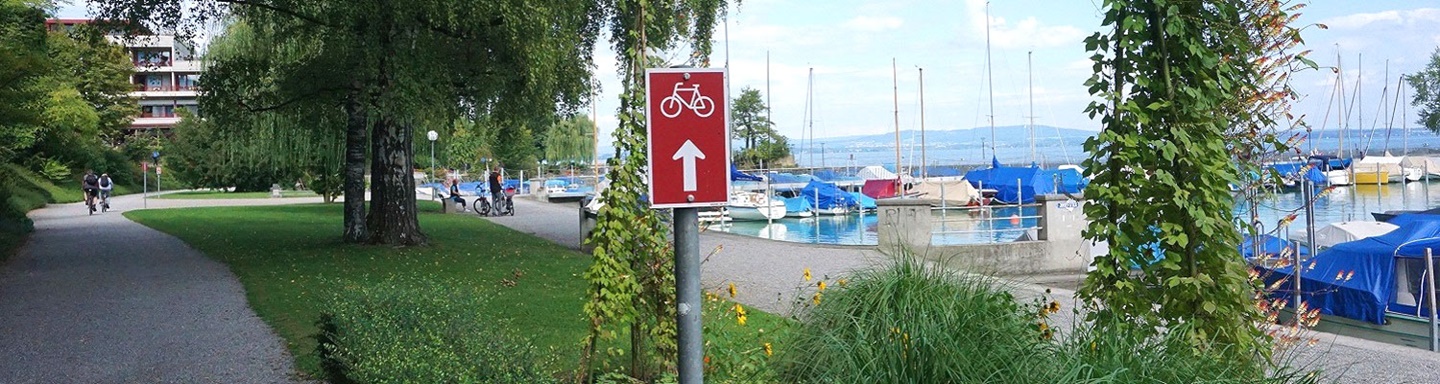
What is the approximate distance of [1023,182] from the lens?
181 feet

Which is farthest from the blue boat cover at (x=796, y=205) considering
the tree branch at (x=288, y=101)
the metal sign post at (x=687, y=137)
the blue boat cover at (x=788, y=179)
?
the metal sign post at (x=687, y=137)

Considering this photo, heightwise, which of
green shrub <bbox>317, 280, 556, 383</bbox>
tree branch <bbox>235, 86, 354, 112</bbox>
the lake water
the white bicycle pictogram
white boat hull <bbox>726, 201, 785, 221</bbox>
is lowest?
the lake water

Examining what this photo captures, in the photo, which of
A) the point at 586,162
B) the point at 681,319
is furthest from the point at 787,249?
the point at 586,162

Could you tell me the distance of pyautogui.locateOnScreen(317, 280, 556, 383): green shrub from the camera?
5.95 m

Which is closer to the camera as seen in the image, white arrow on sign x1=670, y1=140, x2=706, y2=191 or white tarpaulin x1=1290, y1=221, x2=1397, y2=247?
white arrow on sign x1=670, y1=140, x2=706, y2=191

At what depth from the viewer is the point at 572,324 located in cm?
1113

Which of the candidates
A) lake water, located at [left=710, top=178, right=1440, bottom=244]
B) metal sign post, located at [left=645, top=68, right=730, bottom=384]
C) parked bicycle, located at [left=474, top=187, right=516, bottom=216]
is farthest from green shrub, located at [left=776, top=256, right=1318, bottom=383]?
parked bicycle, located at [left=474, top=187, right=516, bottom=216]

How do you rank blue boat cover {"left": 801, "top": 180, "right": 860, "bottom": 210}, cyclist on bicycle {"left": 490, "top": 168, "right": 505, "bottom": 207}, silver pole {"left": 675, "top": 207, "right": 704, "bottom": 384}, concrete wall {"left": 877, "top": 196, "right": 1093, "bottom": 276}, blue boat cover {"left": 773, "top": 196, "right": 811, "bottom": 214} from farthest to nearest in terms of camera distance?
blue boat cover {"left": 801, "top": 180, "right": 860, "bottom": 210} → blue boat cover {"left": 773, "top": 196, "right": 811, "bottom": 214} → cyclist on bicycle {"left": 490, "top": 168, "right": 505, "bottom": 207} → concrete wall {"left": 877, "top": 196, "right": 1093, "bottom": 276} → silver pole {"left": 675, "top": 207, "right": 704, "bottom": 384}

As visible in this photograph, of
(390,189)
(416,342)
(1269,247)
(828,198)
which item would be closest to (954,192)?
(828,198)

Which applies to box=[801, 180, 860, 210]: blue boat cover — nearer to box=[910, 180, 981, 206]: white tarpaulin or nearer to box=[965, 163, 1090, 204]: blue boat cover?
box=[910, 180, 981, 206]: white tarpaulin

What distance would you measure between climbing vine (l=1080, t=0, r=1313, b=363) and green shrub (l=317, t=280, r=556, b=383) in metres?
2.91

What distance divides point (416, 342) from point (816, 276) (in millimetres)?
10425

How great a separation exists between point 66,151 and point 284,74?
35.3 metres

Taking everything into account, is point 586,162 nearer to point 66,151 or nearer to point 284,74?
point 66,151
